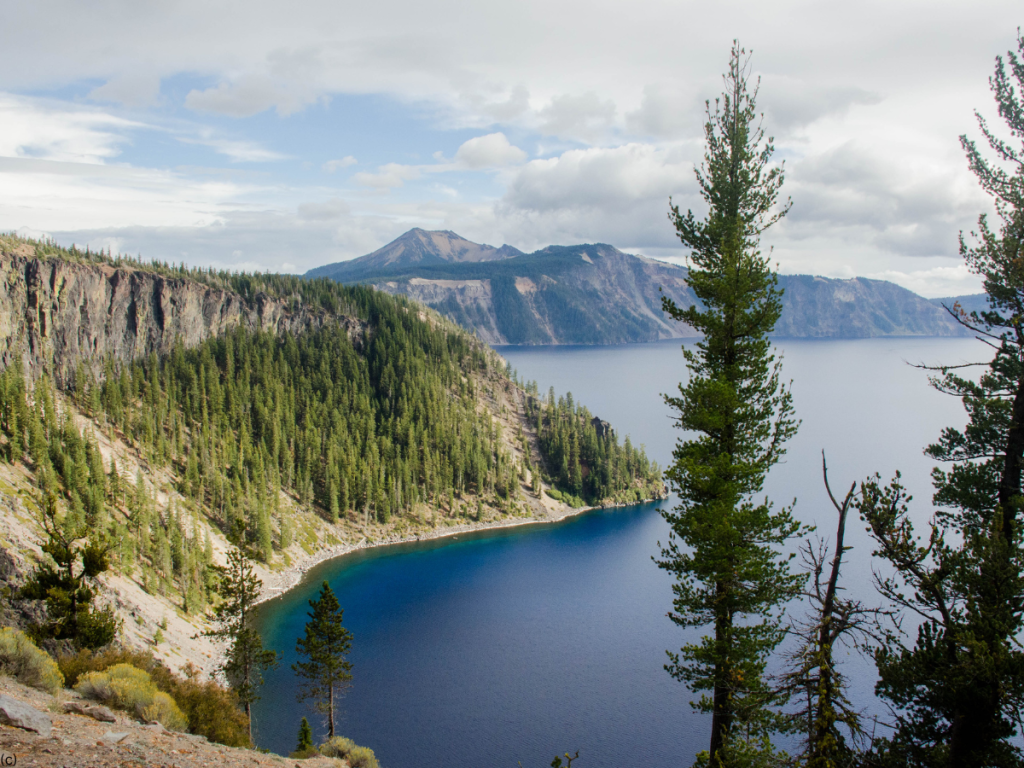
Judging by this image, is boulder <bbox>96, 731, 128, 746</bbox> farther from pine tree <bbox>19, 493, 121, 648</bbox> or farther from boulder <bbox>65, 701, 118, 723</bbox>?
pine tree <bbox>19, 493, 121, 648</bbox>

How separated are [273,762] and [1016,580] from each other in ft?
75.7

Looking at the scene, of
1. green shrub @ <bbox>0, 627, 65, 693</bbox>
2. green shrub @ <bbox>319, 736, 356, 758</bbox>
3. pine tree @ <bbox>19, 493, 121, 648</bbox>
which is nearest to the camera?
green shrub @ <bbox>0, 627, 65, 693</bbox>

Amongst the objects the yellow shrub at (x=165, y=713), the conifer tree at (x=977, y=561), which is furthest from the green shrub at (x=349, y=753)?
the conifer tree at (x=977, y=561)

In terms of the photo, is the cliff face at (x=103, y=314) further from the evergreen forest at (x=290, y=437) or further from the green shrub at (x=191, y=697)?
the green shrub at (x=191, y=697)

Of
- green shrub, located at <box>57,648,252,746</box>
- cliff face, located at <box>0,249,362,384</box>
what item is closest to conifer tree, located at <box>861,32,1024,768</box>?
green shrub, located at <box>57,648,252,746</box>

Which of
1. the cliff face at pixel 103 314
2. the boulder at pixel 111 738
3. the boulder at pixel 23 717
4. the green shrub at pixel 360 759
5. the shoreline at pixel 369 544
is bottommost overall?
Result: the shoreline at pixel 369 544

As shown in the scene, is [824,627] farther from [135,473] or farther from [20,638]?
[135,473]

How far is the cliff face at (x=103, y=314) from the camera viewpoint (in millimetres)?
123188

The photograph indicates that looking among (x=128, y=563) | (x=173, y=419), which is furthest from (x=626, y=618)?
(x=173, y=419)

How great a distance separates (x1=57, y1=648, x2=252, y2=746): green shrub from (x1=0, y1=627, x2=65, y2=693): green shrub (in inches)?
93.4

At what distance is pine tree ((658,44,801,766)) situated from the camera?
2078 centimetres

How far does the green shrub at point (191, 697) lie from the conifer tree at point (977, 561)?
2790 centimetres

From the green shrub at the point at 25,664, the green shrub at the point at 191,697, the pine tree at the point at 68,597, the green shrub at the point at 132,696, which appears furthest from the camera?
the pine tree at the point at 68,597

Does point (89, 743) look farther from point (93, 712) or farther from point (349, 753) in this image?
point (349, 753)
